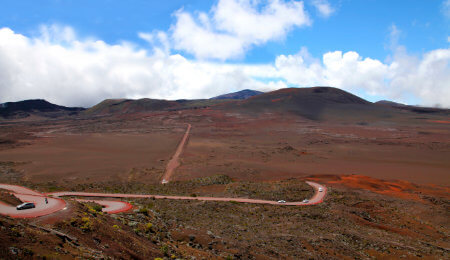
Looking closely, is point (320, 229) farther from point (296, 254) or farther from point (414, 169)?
point (414, 169)

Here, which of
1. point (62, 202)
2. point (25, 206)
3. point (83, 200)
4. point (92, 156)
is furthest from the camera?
point (92, 156)

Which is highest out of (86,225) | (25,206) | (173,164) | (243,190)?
(86,225)

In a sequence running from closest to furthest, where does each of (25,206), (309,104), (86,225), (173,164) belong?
(86,225) < (25,206) < (173,164) < (309,104)

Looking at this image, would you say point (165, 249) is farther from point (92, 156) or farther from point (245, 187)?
point (92, 156)

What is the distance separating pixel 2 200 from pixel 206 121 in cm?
8606

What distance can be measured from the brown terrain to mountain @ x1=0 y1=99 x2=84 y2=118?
91.6 metres

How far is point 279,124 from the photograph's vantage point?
9156 cm

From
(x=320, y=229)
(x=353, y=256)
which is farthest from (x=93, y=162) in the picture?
(x=353, y=256)

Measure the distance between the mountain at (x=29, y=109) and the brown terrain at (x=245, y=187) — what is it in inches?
3605

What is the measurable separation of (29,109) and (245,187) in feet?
577

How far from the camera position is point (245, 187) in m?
29.0

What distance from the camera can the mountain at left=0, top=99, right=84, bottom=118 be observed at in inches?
5727

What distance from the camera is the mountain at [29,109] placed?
145462mm

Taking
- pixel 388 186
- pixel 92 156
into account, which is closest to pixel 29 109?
pixel 92 156
